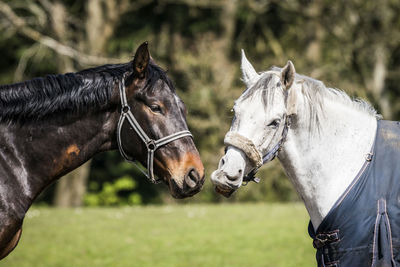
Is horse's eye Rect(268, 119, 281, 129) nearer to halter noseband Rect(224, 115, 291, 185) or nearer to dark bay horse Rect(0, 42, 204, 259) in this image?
halter noseband Rect(224, 115, 291, 185)

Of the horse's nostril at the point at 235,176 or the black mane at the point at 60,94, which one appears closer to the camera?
the horse's nostril at the point at 235,176

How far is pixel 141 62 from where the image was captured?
11.6 feet

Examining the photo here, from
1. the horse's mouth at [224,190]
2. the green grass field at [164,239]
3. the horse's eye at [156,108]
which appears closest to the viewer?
the horse's mouth at [224,190]

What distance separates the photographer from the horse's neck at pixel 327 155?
3.40 metres

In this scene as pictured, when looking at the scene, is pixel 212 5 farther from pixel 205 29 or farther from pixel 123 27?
pixel 123 27

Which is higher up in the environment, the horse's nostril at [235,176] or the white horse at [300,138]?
the white horse at [300,138]

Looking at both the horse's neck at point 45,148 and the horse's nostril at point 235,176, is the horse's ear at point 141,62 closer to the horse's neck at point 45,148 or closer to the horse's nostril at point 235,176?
the horse's neck at point 45,148

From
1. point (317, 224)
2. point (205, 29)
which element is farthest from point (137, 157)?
point (205, 29)

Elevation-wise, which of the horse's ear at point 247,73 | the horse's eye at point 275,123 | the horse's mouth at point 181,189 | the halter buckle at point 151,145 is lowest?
the horse's mouth at point 181,189

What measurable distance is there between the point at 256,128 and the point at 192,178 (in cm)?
56

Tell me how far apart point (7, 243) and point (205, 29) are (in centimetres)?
1858

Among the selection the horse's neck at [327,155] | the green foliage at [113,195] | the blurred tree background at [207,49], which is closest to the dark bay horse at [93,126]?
the horse's neck at [327,155]

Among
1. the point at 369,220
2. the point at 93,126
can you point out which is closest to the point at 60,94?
the point at 93,126

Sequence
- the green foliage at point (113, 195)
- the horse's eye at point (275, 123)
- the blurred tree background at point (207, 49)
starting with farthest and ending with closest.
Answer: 1. the green foliage at point (113, 195)
2. the blurred tree background at point (207, 49)
3. the horse's eye at point (275, 123)
